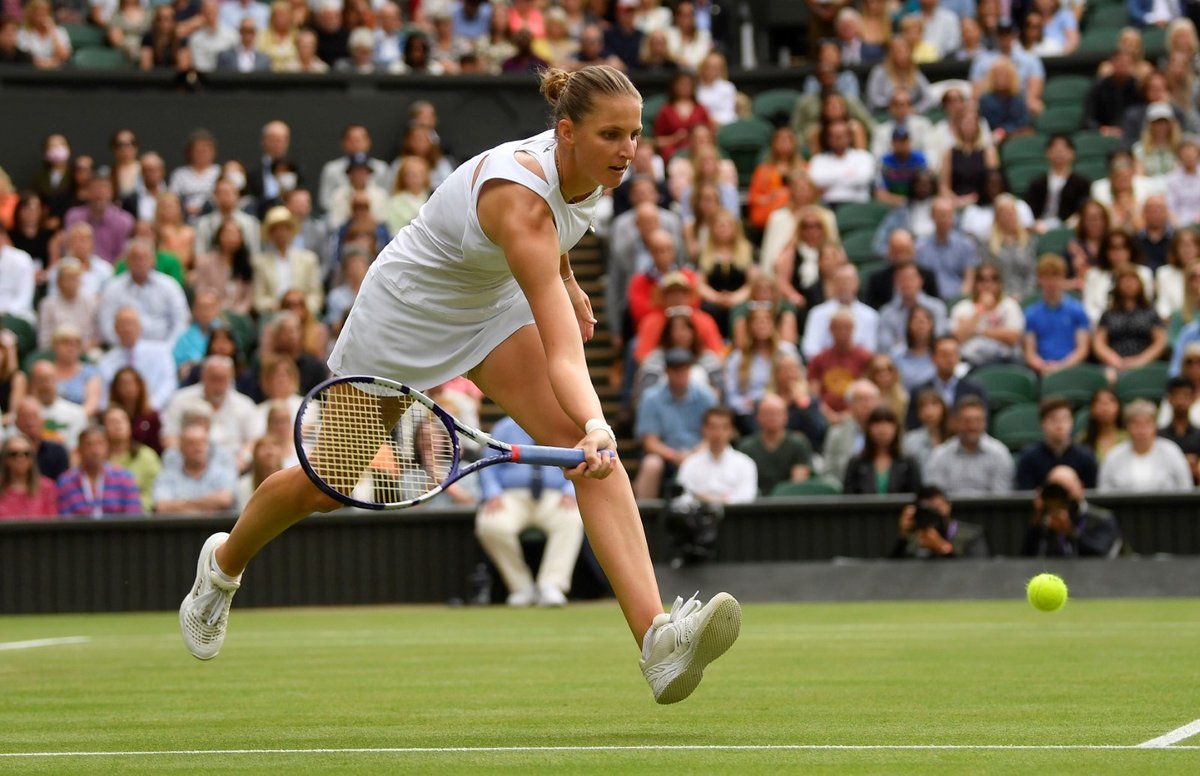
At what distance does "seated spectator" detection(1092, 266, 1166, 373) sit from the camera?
15.0m

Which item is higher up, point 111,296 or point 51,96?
point 51,96

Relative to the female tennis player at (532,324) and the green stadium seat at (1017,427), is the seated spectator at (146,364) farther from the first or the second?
the female tennis player at (532,324)

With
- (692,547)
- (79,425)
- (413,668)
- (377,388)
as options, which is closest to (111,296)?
(79,425)

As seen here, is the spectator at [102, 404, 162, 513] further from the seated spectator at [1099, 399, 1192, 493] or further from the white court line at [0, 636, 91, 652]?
the seated spectator at [1099, 399, 1192, 493]

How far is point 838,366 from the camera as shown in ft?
50.0

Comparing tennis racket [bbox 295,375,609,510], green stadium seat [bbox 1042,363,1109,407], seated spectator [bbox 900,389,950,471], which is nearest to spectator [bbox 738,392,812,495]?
seated spectator [bbox 900,389,950,471]

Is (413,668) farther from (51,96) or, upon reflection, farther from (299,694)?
(51,96)

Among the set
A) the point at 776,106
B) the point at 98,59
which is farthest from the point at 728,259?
the point at 98,59

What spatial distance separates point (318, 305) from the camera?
16.6m

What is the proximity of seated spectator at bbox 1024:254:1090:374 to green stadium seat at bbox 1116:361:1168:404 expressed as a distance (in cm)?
50

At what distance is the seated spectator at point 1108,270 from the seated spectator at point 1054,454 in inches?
81.8

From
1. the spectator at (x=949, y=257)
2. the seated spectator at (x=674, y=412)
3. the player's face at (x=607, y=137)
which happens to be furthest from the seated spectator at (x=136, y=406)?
the player's face at (x=607, y=137)

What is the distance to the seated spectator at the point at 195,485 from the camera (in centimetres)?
1423

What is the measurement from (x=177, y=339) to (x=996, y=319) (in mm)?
6633
